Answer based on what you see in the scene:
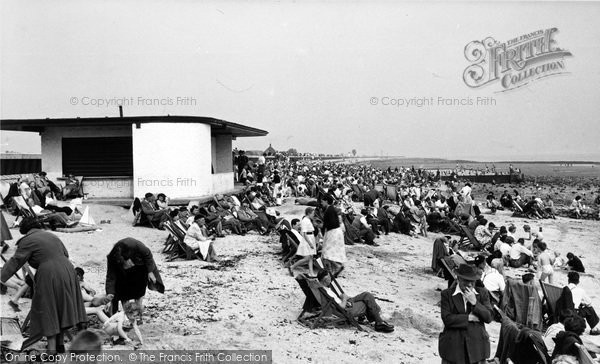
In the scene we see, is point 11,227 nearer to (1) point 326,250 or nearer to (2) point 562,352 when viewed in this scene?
(1) point 326,250

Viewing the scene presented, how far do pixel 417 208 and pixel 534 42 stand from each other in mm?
7171

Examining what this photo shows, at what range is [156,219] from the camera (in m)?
13.4

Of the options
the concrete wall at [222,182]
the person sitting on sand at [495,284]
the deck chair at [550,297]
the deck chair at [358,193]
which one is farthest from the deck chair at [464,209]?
the deck chair at [550,297]

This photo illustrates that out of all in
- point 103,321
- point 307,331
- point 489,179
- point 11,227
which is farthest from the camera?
point 489,179

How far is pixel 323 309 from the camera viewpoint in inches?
278

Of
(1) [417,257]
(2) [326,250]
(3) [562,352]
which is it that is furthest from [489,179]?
(3) [562,352]

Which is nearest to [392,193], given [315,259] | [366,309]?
[315,259]

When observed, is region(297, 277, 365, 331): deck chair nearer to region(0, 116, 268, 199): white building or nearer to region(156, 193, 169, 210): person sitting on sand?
region(156, 193, 169, 210): person sitting on sand

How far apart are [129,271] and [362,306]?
10.9 ft

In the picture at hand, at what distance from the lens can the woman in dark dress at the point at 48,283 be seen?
4879 millimetres

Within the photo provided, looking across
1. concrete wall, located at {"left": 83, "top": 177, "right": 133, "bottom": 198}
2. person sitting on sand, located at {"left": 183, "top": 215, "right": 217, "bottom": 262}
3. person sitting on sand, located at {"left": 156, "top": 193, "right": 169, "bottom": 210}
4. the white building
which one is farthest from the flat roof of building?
person sitting on sand, located at {"left": 183, "top": 215, "right": 217, "bottom": 262}

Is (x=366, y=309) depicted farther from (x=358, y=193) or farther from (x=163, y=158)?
(x=358, y=193)

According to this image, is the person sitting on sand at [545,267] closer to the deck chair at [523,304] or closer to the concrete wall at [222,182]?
the deck chair at [523,304]

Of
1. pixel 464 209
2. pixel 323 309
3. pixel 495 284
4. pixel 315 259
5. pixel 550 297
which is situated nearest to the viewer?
pixel 323 309
